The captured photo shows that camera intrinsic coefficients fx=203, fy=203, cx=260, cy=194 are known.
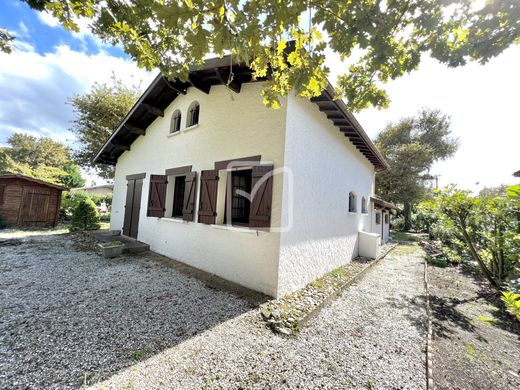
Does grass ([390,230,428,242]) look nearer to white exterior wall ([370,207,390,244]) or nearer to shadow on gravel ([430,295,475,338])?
white exterior wall ([370,207,390,244])

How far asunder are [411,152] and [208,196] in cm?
2116

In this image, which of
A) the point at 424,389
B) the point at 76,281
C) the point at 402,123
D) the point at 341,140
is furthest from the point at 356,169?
the point at 402,123

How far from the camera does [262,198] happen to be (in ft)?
15.3

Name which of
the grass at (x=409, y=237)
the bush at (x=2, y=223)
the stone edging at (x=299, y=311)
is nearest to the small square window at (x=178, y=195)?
the stone edging at (x=299, y=311)

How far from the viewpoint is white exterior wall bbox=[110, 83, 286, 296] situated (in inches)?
181

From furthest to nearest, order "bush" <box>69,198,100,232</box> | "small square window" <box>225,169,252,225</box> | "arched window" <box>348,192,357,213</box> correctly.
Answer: "bush" <box>69,198,100,232</box>, "arched window" <box>348,192,357,213</box>, "small square window" <box>225,169,252,225</box>

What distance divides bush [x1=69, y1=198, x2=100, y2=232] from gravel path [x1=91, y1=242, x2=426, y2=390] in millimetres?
11810

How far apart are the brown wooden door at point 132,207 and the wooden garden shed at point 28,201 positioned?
716 cm

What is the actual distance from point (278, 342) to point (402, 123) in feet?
89.3

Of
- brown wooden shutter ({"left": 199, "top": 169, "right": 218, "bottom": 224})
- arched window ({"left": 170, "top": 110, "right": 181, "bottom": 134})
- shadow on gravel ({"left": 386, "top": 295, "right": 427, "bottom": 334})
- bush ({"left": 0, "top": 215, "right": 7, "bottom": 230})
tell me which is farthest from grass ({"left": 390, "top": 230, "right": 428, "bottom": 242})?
bush ({"left": 0, "top": 215, "right": 7, "bottom": 230})

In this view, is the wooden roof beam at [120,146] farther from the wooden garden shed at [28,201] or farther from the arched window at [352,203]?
the arched window at [352,203]

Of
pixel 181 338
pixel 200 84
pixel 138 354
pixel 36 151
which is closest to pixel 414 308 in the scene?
pixel 181 338

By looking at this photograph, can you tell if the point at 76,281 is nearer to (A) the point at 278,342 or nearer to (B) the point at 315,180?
(A) the point at 278,342

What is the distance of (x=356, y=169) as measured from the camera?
892 cm
